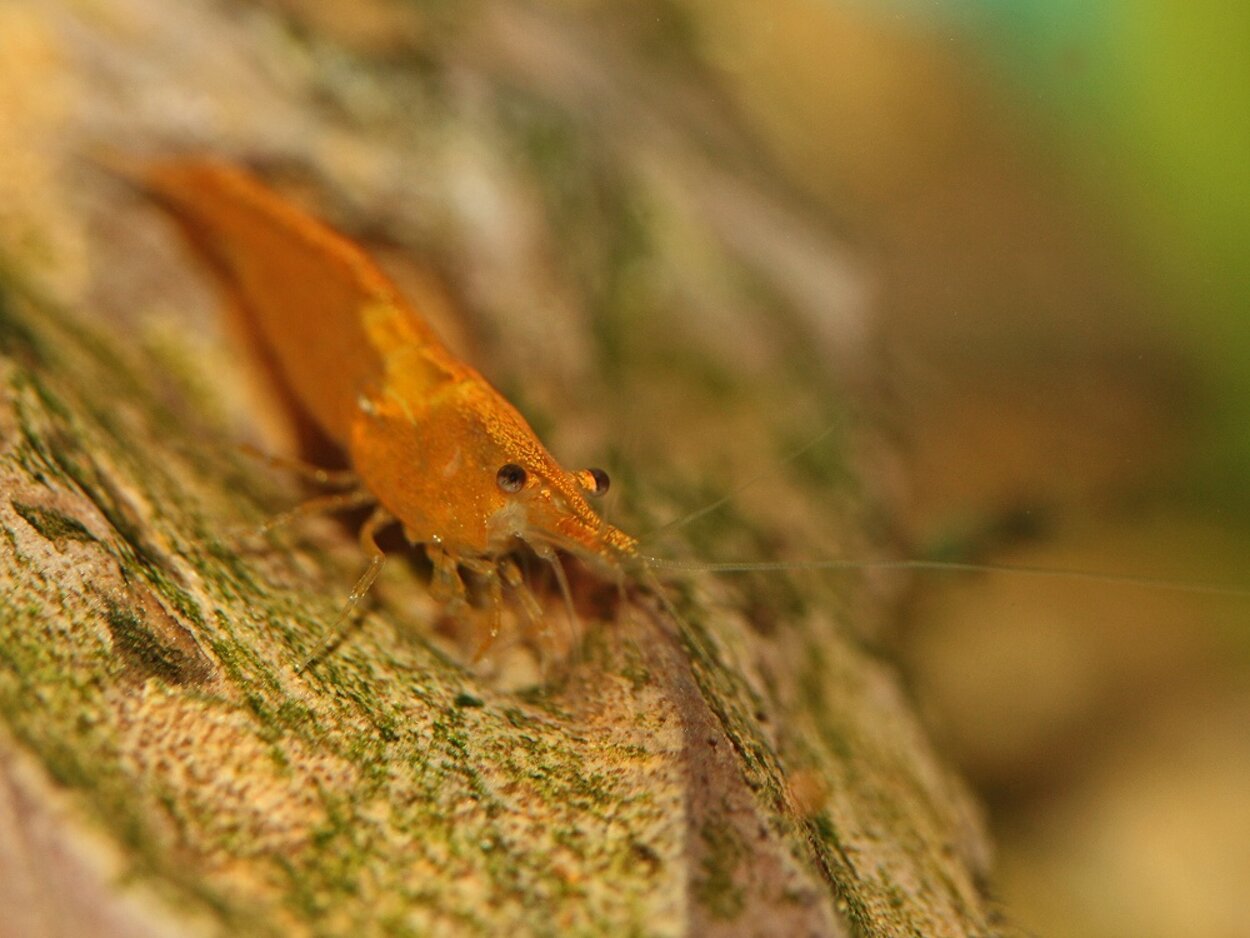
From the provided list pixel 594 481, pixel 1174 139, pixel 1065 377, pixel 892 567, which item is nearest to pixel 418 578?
pixel 594 481

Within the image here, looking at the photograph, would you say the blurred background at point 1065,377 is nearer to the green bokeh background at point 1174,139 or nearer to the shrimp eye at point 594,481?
the green bokeh background at point 1174,139

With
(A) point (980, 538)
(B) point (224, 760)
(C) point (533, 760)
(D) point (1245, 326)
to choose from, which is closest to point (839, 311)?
(A) point (980, 538)

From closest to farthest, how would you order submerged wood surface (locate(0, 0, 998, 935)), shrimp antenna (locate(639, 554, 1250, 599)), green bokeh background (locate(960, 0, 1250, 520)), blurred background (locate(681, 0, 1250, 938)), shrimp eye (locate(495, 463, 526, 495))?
submerged wood surface (locate(0, 0, 998, 935))
shrimp antenna (locate(639, 554, 1250, 599))
shrimp eye (locate(495, 463, 526, 495))
blurred background (locate(681, 0, 1250, 938))
green bokeh background (locate(960, 0, 1250, 520))

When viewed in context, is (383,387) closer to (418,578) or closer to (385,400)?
(385,400)

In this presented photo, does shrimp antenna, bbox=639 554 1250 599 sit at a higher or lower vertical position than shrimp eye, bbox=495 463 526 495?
higher

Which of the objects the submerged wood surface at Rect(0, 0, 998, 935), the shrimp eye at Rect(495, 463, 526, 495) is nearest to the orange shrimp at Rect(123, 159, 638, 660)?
the shrimp eye at Rect(495, 463, 526, 495)

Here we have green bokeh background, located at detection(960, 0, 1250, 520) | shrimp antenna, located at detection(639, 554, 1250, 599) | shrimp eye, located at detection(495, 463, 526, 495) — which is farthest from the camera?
green bokeh background, located at detection(960, 0, 1250, 520)

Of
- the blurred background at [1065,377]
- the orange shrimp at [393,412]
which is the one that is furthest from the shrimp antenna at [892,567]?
the blurred background at [1065,377]

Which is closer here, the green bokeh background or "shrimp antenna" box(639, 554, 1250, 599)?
"shrimp antenna" box(639, 554, 1250, 599)

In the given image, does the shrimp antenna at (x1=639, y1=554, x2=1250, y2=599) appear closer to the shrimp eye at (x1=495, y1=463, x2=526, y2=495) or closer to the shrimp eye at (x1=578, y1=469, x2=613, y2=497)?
the shrimp eye at (x1=578, y1=469, x2=613, y2=497)

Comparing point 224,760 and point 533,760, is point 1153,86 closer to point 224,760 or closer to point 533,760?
point 533,760
